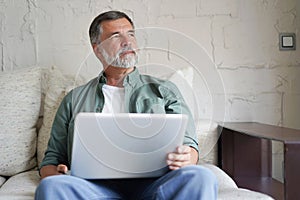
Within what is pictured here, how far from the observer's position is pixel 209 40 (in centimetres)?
196

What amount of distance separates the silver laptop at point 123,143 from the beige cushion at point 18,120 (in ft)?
1.84

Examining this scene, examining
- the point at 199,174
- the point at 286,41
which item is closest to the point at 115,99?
the point at 199,174

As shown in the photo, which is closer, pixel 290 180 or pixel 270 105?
pixel 290 180

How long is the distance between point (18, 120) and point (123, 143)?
2.33ft

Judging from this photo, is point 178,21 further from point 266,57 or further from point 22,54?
point 22,54

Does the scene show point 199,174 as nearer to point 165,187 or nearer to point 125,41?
point 165,187

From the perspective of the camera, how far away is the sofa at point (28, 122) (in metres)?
1.61

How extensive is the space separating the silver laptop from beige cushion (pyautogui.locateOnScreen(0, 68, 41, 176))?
1.84ft

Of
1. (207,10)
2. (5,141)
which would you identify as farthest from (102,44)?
(207,10)

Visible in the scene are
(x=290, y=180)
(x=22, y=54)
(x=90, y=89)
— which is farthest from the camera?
(x=22, y=54)

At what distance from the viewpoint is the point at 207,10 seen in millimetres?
1959

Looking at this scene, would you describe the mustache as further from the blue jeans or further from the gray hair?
the blue jeans

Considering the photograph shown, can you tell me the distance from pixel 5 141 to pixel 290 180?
3.49 feet

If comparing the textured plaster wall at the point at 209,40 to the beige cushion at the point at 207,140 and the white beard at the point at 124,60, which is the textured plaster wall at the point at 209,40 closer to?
the beige cushion at the point at 207,140
